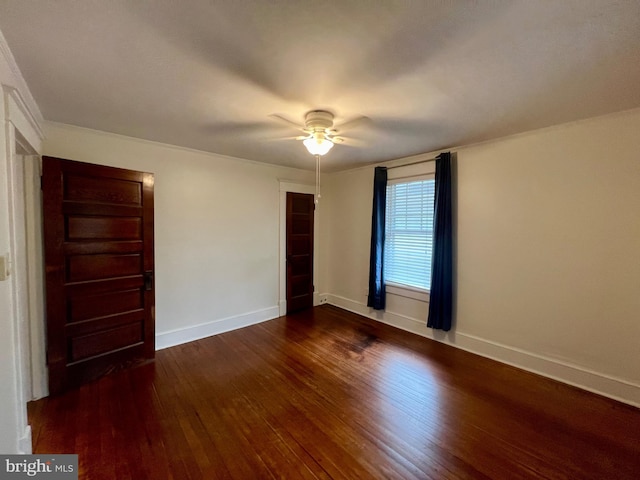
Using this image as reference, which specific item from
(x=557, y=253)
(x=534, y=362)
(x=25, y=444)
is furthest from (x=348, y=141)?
(x=25, y=444)

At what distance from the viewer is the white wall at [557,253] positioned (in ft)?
7.75

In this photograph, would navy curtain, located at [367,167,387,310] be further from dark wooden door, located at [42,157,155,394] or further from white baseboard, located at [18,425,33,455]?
white baseboard, located at [18,425,33,455]

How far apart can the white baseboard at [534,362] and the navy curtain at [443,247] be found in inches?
9.5

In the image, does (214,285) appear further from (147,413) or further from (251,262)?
(147,413)

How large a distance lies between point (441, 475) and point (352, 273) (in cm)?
324

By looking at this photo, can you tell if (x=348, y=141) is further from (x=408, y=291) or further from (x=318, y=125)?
(x=408, y=291)

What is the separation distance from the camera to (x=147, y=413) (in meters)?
2.19

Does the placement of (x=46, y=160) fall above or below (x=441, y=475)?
above

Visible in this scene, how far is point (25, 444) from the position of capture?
5.73 feet

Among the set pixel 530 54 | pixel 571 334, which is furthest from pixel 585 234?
pixel 530 54

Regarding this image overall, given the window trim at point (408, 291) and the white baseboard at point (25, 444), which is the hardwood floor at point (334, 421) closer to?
the white baseboard at point (25, 444)

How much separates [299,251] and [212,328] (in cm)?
180

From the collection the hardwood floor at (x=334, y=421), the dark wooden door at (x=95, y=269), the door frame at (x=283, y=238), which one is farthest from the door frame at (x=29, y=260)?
the door frame at (x=283, y=238)

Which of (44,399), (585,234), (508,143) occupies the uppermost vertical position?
(508,143)
